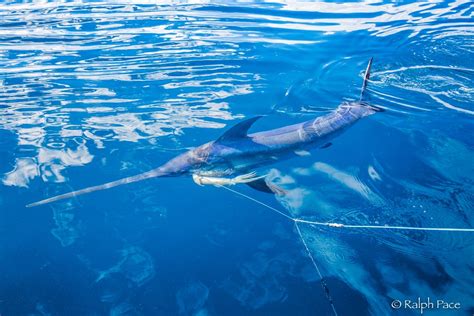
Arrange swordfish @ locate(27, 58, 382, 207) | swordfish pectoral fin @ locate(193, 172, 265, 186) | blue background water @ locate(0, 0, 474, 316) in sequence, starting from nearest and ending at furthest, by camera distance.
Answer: blue background water @ locate(0, 0, 474, 316) < swordfish pectoral fin @ locate(193, 172, 265, 186) < swordfish @ locate(27, 58, 382, 207)

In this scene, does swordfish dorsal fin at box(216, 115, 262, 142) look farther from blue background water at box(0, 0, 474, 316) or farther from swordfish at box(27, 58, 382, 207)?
blue background water at box(0, 0, 474, 316)

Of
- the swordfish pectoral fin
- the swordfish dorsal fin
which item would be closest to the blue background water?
the swordfish pectoral fin

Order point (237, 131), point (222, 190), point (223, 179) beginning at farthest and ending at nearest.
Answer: point (222, 190) → point (237, 131) → point (223, 179)

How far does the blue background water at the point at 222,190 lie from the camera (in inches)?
165

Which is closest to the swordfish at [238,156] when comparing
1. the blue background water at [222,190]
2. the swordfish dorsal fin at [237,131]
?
the swordfish dorsal fin at [237,131]

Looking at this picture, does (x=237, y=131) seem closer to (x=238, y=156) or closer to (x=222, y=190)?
(x=238, y=156)

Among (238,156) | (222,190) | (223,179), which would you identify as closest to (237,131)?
(238,156)

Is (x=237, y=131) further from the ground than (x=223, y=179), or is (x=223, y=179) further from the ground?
(x=237, y=131)

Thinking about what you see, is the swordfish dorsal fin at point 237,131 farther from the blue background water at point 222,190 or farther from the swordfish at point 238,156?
the blue background water at point 222,190

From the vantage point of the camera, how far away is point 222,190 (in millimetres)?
5594

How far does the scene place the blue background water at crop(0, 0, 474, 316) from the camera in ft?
13.8

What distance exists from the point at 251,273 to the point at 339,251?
1.19 metres

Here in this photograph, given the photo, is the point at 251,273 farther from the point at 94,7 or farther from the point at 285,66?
the point at 94,7

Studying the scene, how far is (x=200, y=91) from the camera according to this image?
8.29m
